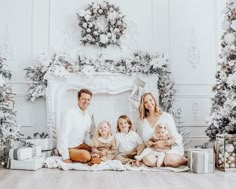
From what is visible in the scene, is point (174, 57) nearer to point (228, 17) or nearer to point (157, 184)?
point (228, 17)

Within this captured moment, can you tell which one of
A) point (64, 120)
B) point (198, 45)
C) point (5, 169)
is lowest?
point (5, 169)

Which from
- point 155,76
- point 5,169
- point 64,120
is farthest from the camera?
point 155,76

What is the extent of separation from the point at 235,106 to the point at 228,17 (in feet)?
3.68

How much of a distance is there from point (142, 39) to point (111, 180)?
2642 mm

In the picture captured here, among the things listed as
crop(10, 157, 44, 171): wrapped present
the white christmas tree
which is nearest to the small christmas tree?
crop(10, 157, 44, 171): wrapped present

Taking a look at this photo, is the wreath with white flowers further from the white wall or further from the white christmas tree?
the white christmas tree

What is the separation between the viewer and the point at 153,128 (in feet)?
14.1

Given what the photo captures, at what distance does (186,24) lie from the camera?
540 cm

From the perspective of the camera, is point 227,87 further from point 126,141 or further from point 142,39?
point 142,39

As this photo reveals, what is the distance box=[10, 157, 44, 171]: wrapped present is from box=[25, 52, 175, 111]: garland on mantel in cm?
128

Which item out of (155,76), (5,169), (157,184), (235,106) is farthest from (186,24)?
(5,169)

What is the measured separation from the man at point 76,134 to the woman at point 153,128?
0.71 m

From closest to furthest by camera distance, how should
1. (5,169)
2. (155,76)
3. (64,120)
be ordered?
(5,169) → (64,120) → (155,76)

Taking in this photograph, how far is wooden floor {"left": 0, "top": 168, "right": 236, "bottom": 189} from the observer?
3105 mm
